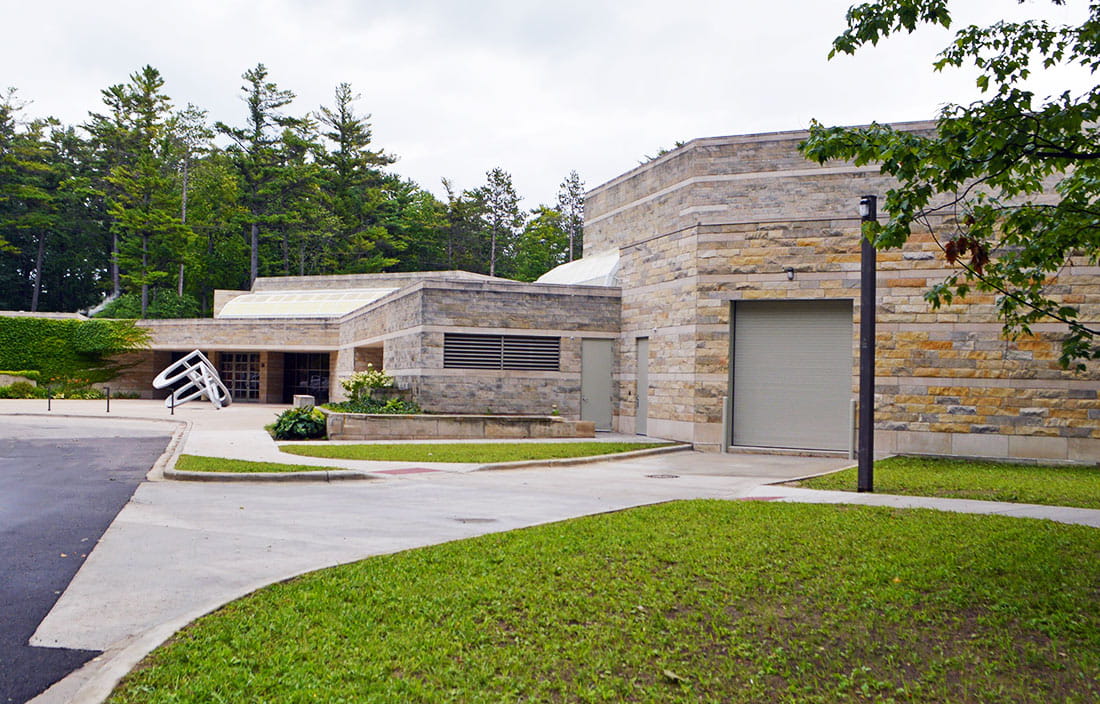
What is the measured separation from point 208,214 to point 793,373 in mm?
56439

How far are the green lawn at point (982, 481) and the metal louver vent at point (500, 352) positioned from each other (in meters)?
9.93

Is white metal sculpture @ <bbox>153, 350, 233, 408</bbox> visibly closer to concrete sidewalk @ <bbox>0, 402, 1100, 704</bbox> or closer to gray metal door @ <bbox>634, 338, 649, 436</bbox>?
concrete sidewalk @ <bbox>0, 402, 1100, 704</bbox>

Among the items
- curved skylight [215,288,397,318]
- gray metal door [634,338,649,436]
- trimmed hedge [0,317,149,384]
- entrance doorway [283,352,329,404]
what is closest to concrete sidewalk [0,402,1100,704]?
gray metal door [634,338,649,436]

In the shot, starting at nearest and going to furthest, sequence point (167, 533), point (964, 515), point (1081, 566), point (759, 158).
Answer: point (1081, 566)
point (167, 533)
point (964, 515)
point (759, 158)

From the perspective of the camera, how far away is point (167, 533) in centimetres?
895

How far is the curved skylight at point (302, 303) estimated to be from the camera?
147ft

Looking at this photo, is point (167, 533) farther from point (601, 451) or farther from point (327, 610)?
point (601, 451)

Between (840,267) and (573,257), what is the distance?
56.2 metres

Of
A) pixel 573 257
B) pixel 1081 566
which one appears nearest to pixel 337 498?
pixel 1081 566

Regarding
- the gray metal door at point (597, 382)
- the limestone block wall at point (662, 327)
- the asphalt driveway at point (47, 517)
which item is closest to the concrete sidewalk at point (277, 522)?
the asphalt driveway at point (47, 517)

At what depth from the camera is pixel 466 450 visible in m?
18.0

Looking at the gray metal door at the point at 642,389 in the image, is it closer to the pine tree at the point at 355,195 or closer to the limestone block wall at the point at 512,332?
the limestone block wall at the point at 512,332

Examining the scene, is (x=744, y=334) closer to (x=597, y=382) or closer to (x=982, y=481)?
(x=597, y=382)

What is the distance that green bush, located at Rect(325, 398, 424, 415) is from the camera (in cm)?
2239
